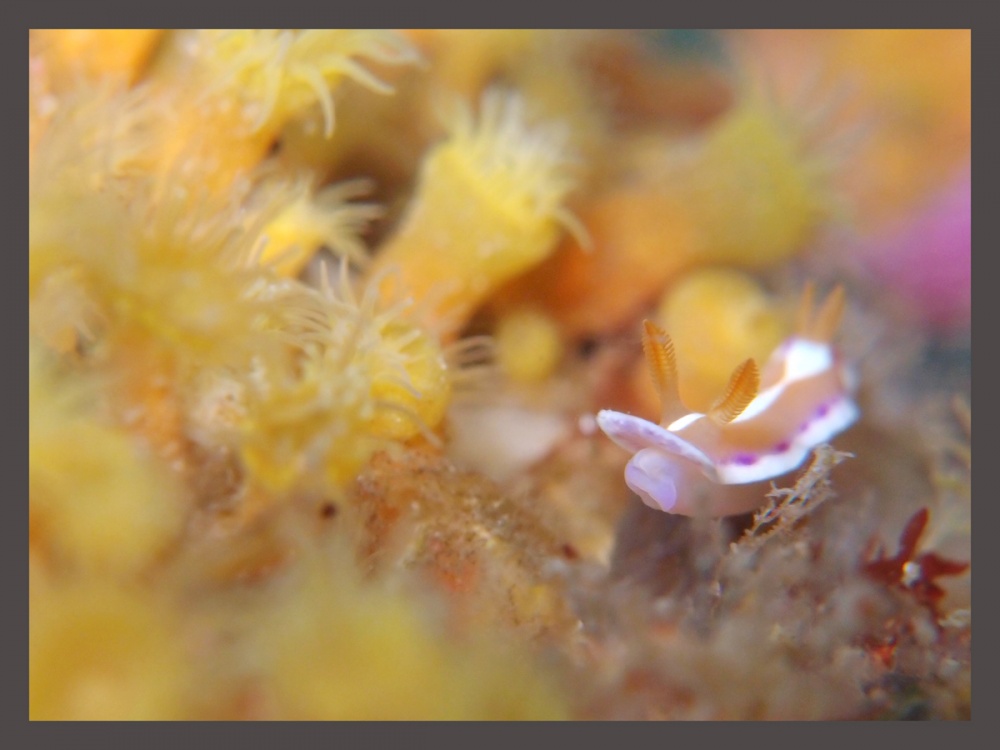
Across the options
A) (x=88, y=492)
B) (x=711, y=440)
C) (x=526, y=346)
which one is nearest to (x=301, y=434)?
(x=88, y=492)

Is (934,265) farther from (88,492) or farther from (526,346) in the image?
(88,492)

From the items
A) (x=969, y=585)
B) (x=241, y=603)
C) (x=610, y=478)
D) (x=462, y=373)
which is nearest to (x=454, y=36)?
(x=462, y=373)

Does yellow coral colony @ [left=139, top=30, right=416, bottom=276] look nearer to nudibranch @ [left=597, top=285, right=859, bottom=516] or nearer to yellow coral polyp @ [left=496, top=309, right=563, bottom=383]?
yellow coral polyp @ [left=496, top=309, right=563, bottom=383]

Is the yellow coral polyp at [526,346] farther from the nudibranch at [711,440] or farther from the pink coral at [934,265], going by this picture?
the pink coral at [934,265]

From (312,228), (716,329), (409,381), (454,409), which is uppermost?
(312,228)

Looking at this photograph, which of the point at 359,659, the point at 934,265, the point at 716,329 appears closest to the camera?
the point at 359,659

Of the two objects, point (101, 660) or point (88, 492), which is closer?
point (101, 660)

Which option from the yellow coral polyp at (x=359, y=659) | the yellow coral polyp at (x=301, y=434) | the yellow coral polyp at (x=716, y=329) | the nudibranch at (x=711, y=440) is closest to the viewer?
the yellow coral polyp at (x=359, y=659)

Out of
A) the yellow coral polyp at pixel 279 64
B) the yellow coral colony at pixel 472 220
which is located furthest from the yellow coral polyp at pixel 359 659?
the yellow coral polyp at pixel 279 64
